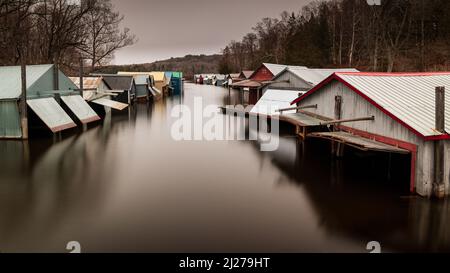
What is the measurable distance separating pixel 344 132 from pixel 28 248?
11020 mm

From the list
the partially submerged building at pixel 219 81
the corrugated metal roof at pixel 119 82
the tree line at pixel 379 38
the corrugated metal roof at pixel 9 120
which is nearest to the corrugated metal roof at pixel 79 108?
the corrugated metal roof at pixel 9 120

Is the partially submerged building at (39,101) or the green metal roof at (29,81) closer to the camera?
the partially submerged building at (39,101)

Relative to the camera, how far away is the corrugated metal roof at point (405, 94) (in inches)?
438

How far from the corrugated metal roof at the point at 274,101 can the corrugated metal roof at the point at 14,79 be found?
1416 cm

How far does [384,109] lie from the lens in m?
12.0

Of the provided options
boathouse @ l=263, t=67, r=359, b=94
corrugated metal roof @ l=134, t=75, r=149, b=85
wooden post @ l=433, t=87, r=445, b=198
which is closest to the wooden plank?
wooden post @ l=433, t=87, r=445, b=198

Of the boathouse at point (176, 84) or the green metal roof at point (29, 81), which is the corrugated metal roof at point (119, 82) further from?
the boathouse at point (176, 84)

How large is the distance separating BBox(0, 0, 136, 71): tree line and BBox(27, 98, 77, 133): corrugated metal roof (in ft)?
40.6

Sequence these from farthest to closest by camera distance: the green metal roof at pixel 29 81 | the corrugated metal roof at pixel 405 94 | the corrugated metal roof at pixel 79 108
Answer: the corrugated metal roof at pixel 79 108 < the green metal roof at pixel 29 81 < the corrugated metal roof at pixel 405 94

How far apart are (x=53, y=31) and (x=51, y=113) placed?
25.5m

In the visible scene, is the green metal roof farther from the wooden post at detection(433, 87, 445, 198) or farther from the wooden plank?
the wooden post at detection(433, 87, 445, 198)

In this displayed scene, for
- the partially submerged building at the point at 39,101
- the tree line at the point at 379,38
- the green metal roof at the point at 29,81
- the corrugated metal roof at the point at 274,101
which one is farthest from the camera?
the tree line at the point at 379,38

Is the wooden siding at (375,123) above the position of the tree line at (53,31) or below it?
below

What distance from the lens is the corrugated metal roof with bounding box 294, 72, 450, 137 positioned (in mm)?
11117
